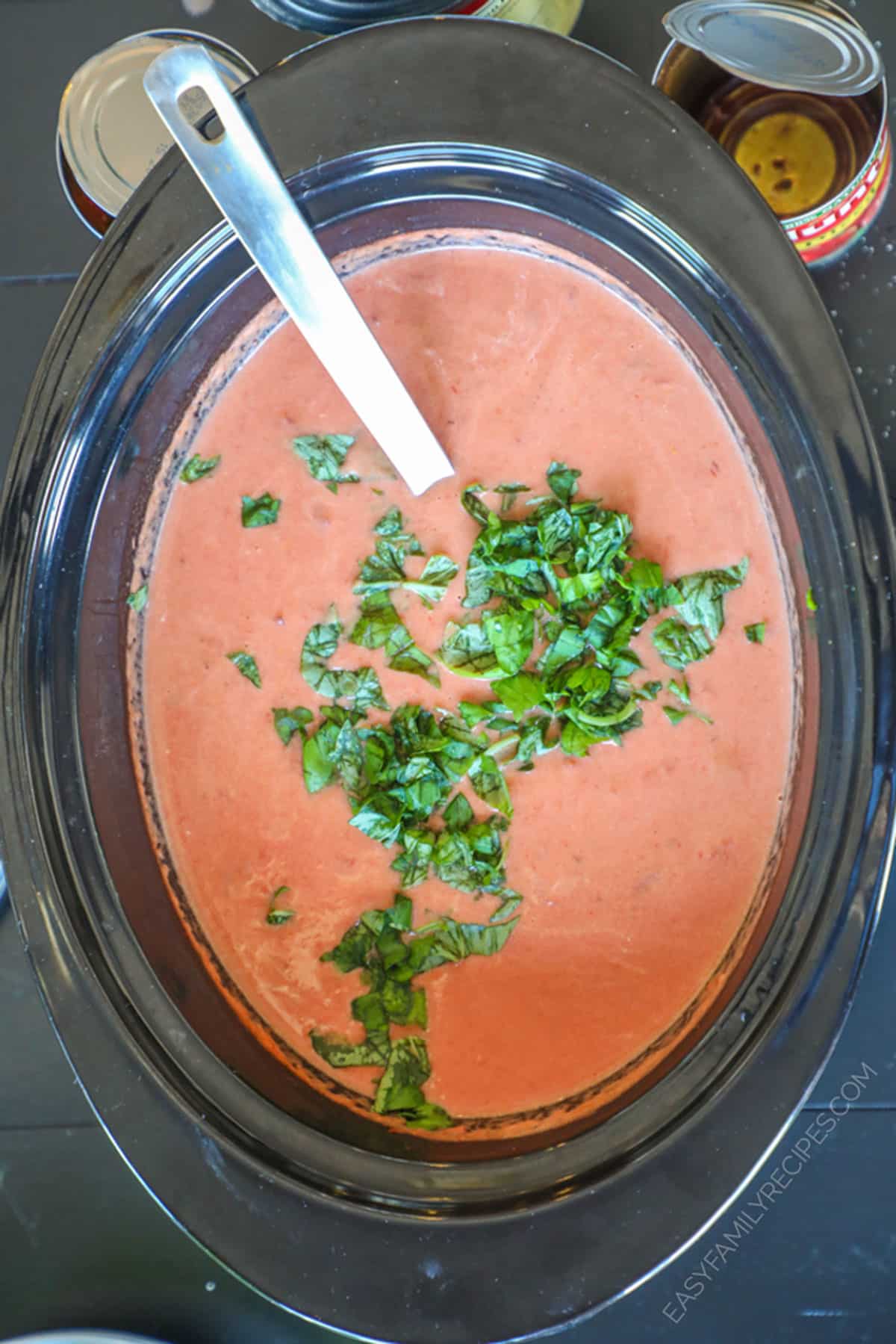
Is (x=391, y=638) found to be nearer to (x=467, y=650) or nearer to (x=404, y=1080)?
(x=467, y=650)

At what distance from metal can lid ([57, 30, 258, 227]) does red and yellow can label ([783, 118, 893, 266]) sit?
0.60 meters

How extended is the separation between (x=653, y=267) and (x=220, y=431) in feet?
1.44

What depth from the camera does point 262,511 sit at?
1050 millimetres

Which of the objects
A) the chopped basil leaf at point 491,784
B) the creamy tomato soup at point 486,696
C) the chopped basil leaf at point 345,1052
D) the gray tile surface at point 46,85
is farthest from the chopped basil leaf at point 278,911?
the gray tile surface at point 46,85

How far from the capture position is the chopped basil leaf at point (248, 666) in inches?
41.6

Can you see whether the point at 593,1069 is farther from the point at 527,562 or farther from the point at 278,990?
the point at 527,562

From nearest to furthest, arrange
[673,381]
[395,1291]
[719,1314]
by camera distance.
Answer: [395,1291]
[673,381]
[719,1314]

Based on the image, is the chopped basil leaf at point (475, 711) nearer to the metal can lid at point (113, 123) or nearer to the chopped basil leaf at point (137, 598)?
the chopped basil leaf at point (137, 598)

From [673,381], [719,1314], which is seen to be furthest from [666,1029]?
[673,381]

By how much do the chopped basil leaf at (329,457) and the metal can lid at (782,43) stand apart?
474mm

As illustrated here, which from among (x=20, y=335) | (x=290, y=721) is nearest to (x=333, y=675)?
(x=290, y=721)

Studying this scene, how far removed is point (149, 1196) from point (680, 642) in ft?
2.77

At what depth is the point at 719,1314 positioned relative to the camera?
114 centimetres

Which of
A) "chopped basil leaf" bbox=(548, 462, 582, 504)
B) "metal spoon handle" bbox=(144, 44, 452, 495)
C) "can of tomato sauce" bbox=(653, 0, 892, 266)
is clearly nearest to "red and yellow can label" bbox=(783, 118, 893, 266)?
"can of tomato sauce" bbox=(653, 0, 892, 266)
